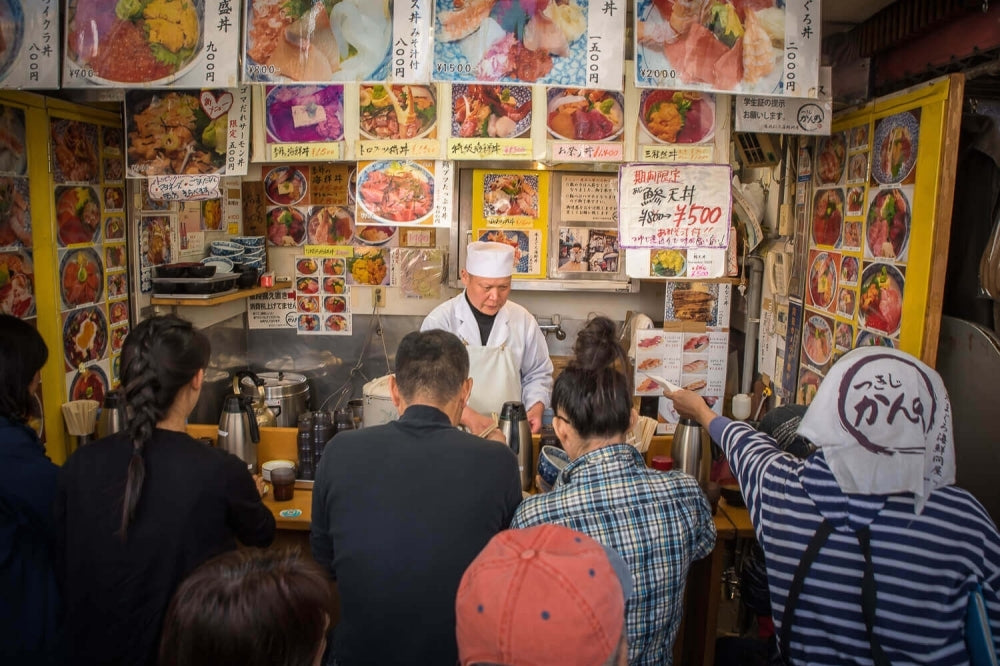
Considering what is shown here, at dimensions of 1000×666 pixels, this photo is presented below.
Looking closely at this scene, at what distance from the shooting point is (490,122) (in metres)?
3.66

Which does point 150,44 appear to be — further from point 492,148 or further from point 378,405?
point 378,405

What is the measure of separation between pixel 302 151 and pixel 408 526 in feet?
7.84

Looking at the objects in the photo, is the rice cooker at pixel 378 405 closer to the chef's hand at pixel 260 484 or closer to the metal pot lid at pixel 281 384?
the chef's hand at pixel 260 484

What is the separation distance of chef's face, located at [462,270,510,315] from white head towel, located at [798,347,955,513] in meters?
2.59

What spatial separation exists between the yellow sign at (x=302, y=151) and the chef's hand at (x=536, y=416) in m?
1.77

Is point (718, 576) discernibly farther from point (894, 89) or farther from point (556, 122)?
point (894, 89)

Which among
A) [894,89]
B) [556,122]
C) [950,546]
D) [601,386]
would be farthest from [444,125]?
[950,546]

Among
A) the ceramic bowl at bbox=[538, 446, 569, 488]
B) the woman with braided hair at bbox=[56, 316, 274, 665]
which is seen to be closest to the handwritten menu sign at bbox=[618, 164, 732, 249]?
the ceramic bowl at bbox=[538, 446, 569, 488]

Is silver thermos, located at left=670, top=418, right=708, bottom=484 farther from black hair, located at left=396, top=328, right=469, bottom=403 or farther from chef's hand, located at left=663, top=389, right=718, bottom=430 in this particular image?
black hair, located at left=396, top=328, right=469, bottom=403

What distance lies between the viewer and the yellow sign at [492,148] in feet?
11.9

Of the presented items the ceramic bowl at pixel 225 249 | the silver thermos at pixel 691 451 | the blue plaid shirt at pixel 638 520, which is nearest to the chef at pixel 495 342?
the silver thermos at pixel 691 451

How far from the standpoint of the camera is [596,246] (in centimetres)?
547

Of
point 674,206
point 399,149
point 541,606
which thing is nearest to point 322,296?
point 399,149

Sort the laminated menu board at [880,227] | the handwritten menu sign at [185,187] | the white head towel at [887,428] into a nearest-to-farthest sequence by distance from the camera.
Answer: the white head towel at [887,428], the laminated menu board at [880,227], the handwritten menu sign at [185,187]
